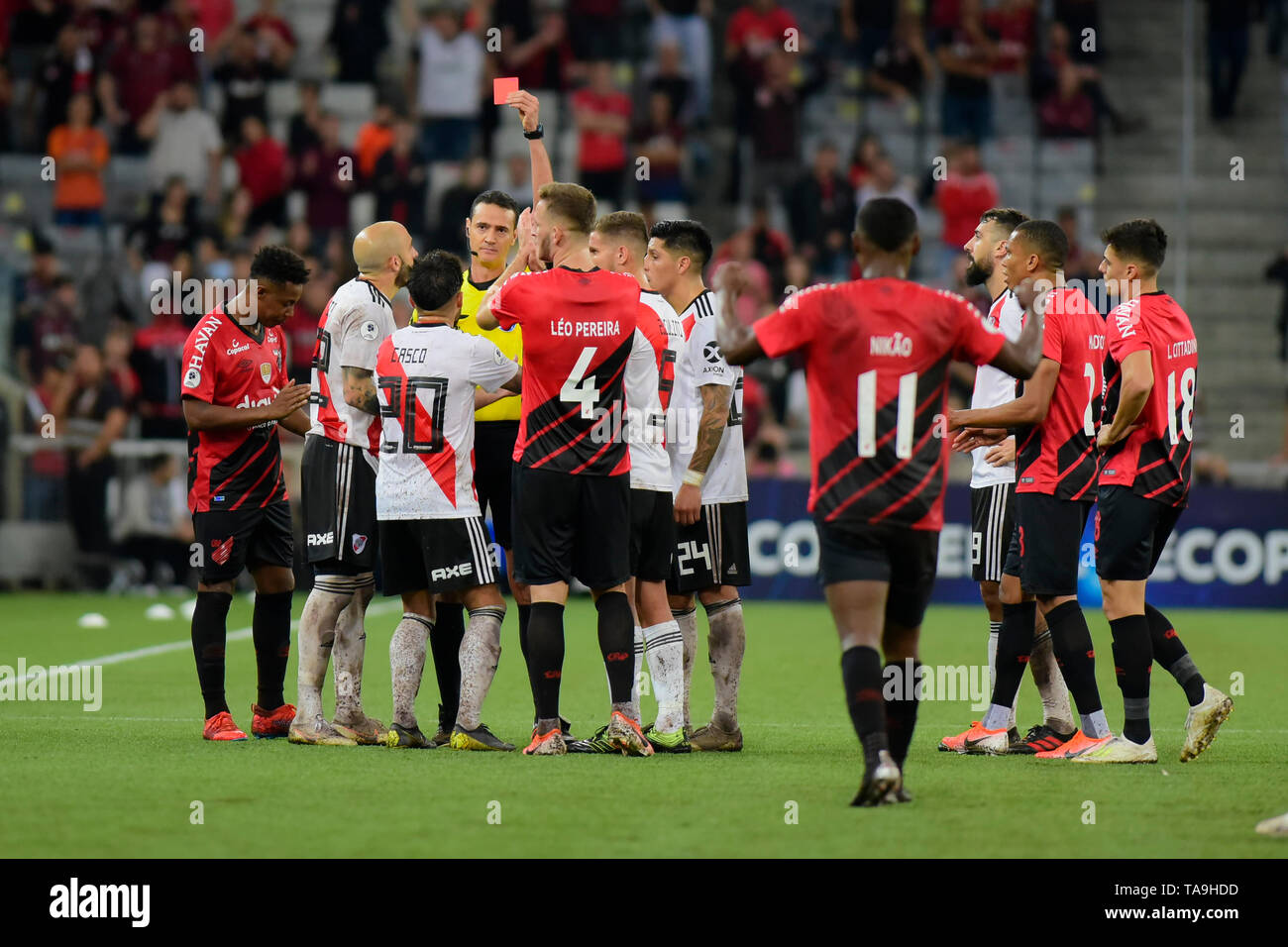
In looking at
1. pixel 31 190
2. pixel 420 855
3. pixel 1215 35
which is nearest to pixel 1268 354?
pixel 1215 35

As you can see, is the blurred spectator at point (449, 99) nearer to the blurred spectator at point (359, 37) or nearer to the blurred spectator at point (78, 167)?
the blurred spectator at point (359, 37)

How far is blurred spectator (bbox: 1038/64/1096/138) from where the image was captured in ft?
73.4

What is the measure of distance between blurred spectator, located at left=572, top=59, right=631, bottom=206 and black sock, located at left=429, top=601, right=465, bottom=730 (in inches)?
536

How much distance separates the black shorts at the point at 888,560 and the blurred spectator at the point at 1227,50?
17878mm

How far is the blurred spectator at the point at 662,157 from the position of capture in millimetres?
21688

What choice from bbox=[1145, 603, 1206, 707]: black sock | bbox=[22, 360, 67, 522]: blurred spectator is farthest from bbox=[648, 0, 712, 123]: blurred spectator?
bbox=[1145, 603, 1206, 707]: black sock

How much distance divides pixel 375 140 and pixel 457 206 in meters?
1.77

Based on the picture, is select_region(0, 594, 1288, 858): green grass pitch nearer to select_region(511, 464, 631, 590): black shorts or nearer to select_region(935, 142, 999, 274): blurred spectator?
select_region(511, 464, 631, 590): black shorts

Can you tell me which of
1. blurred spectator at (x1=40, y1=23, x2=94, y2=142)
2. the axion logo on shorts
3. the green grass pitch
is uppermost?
blurred spectator at (x1=40, y1=23, x2=94, y2=142)

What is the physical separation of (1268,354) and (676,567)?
15536 mm

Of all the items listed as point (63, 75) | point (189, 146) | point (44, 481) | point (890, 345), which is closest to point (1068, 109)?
point (189, 146)

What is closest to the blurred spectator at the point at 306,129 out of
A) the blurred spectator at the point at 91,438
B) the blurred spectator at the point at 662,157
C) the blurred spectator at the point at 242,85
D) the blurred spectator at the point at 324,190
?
the blurred spectator at the point at 324,190

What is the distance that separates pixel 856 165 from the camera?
2181 cm

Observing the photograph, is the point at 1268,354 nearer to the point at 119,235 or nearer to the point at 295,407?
the point at 119,235
